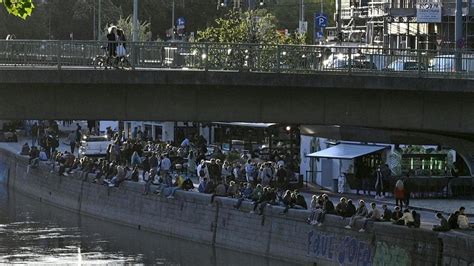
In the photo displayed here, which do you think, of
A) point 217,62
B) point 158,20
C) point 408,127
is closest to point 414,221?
point 408,127

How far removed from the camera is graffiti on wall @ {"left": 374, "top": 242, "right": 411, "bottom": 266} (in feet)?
137

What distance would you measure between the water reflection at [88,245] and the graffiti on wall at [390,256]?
6.04 meters

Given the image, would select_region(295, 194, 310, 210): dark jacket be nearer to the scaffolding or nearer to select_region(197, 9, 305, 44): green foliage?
select_region(197, 9, 305, 44): green foliage

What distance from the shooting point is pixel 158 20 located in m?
125

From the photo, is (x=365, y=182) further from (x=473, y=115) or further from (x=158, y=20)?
(x=158, y=20)

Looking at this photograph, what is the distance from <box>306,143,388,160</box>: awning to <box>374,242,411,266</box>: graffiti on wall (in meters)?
15.0

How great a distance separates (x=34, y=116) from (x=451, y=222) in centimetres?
1224

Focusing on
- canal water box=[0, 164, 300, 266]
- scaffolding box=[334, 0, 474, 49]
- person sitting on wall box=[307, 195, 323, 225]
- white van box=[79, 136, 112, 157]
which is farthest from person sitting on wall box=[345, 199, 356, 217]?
white van box=[79, 136, 112, 157]

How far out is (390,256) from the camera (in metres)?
Answer: 42.6

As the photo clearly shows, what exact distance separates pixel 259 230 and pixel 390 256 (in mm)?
8714

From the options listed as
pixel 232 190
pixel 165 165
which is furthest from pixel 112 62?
pixel 165 165

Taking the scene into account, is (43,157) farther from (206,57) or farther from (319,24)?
(206,57)

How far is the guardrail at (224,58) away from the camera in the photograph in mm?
37094

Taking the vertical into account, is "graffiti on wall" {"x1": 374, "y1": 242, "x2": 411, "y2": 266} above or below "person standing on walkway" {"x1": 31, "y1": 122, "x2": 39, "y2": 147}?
below
